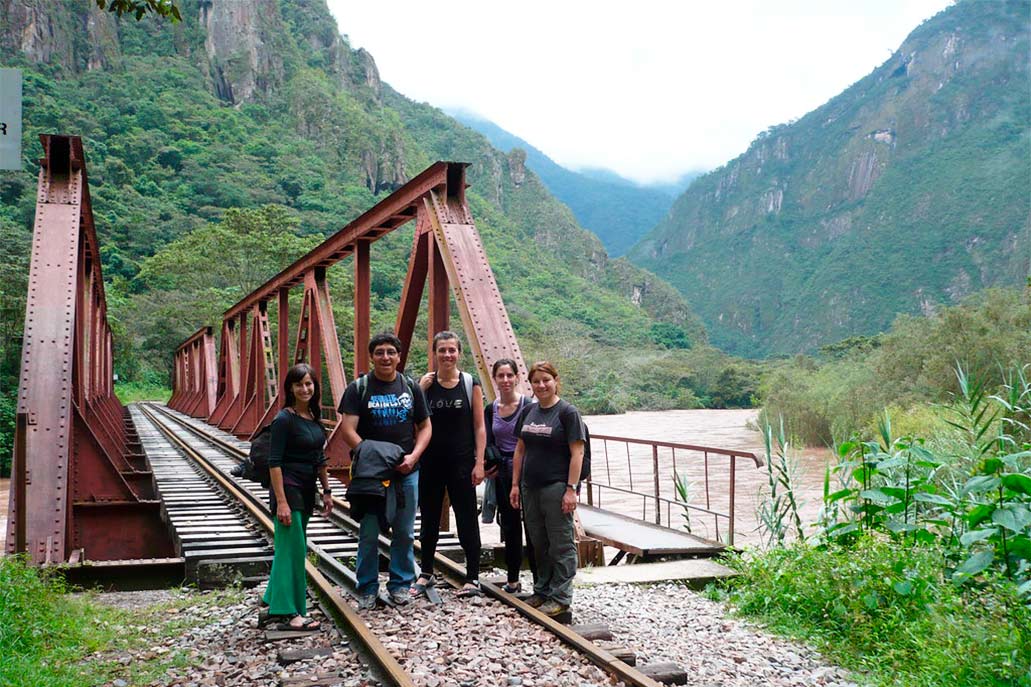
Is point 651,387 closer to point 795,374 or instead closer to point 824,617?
point 795,374

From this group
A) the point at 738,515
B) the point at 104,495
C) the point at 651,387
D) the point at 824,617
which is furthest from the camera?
the point at 651,387

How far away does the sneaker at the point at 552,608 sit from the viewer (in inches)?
185

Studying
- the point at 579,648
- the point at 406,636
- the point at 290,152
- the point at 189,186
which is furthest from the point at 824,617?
the point at 290,152

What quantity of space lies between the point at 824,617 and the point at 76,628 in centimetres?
402

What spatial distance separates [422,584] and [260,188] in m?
74.6

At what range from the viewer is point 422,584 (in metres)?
5.14

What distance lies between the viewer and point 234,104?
98312mm

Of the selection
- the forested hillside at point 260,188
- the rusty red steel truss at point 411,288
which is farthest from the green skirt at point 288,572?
the forested hillside at point 260,188

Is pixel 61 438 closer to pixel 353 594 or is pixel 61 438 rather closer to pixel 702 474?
pixel 353 594

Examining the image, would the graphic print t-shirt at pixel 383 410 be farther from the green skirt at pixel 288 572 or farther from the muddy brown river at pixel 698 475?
the muddy brown river at pixel 698 475

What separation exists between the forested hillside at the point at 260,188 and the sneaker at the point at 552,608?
20344mm

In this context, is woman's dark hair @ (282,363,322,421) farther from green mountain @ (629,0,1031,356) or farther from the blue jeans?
green mountain @ (629,0,1031,356)

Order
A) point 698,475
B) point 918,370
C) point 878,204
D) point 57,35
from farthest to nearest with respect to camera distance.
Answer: point 878,204 → point 57,35 → point 918,370 → point 698,475

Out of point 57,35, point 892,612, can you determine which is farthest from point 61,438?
point 57,35
